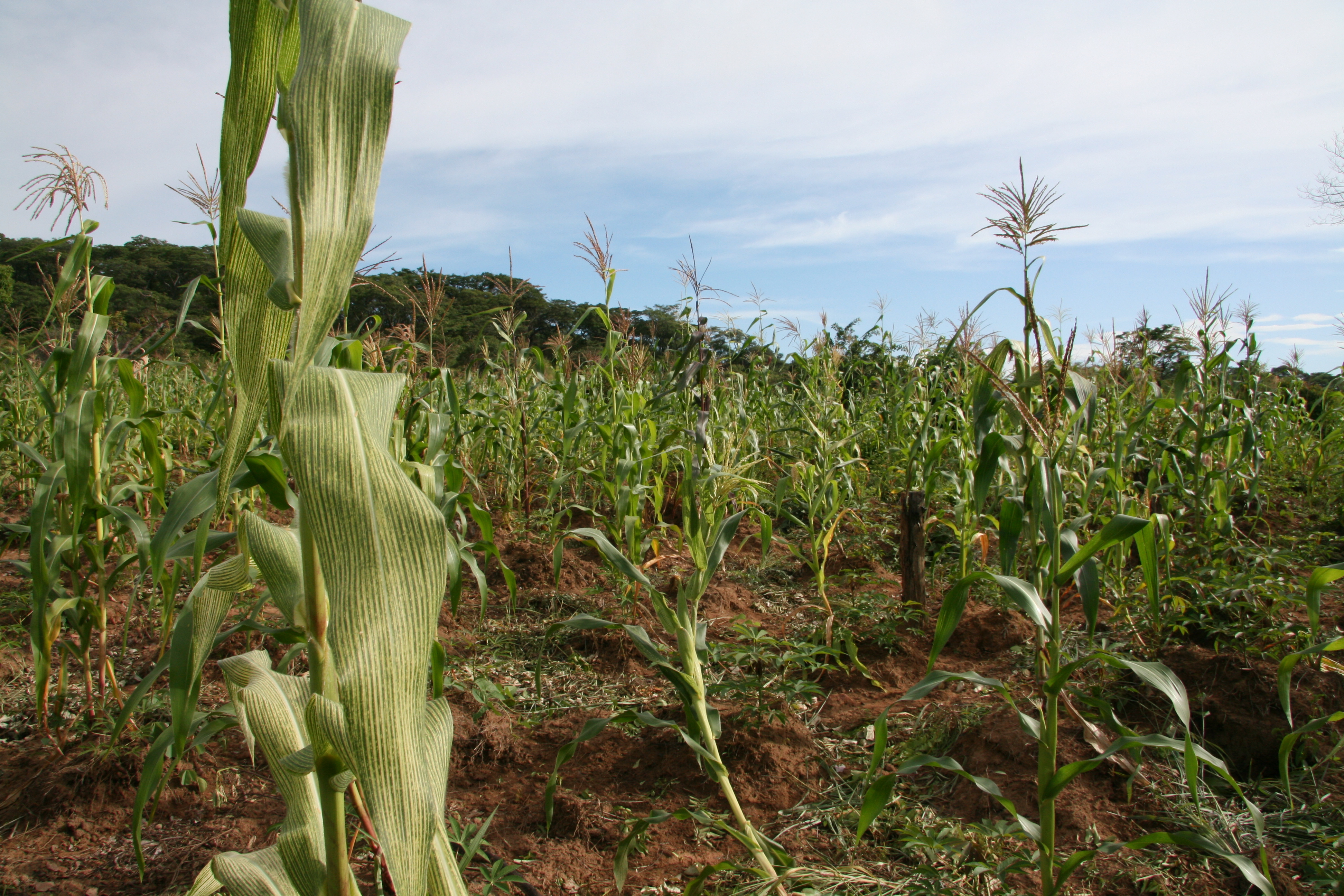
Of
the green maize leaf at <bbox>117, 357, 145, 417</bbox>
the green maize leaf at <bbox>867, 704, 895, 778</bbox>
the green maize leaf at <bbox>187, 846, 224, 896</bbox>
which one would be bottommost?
the green maize leaf at <bbox>187, 846, 224, 896</bbox>

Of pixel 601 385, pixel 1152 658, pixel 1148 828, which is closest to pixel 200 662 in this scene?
pixel 1148 828

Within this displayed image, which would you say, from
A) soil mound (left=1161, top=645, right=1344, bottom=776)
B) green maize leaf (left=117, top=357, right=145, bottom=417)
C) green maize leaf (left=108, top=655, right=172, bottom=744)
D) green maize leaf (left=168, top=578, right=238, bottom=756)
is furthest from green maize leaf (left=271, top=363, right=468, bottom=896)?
soil mound (left=1161, top=645, right=1344, bottom=776)

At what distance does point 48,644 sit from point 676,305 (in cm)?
250

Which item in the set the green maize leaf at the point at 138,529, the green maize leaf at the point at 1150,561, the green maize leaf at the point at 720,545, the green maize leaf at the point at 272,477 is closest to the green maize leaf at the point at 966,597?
the green maize leaf at the point at 1150,561

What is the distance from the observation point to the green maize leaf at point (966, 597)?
1240 mm

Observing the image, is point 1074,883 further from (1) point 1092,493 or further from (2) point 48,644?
(1) point 1092,493

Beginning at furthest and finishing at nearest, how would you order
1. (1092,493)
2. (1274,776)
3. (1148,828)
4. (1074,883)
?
(1092,493), (1274,776), (1148,828), (1074,883)

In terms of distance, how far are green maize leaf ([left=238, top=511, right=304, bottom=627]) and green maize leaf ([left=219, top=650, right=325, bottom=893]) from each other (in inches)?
7.9

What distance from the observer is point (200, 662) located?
2.64 feet

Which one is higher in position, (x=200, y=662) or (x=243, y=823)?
(x=200, y=662)

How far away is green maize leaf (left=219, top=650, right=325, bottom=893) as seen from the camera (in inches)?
31.2

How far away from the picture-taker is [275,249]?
22.6 inches

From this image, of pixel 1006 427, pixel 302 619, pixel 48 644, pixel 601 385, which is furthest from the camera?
pixel 601 385

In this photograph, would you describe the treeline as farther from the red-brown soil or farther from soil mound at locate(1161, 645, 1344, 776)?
soil mound at locate(1161, 645, 1344, 776)
